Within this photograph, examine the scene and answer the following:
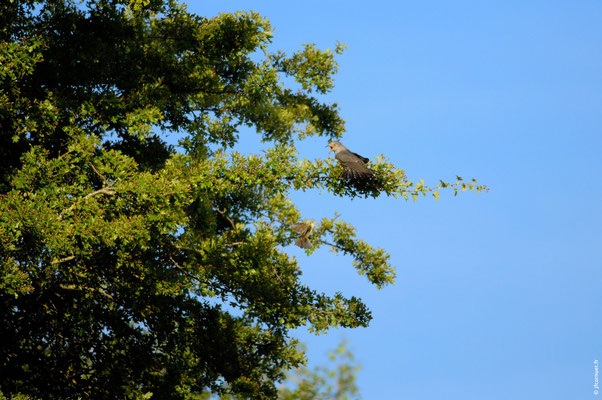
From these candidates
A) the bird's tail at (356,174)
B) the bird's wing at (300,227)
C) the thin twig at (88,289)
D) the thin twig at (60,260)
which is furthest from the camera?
the bird's wing at (300,227)

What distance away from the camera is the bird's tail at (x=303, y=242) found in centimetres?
1443

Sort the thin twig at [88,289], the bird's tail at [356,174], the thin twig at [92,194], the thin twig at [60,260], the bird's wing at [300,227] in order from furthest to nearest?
the bird's wing at [300,227], the thin twig at [88,289], the bird's tail at [356,174], the thin twig at [60,260], the thin twig at [92,194]

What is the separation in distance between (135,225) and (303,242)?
426cm

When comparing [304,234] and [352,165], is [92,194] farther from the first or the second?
[352,165]

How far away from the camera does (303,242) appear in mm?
A: 14461

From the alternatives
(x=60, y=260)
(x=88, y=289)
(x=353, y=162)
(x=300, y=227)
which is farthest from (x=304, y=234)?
(x=60, y=260)

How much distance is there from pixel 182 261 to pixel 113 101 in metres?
3.85

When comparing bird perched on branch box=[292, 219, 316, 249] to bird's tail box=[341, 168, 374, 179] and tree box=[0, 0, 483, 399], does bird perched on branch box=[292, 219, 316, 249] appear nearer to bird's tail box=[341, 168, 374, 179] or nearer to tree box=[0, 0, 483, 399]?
tree box=[0, 0, 483, 399]

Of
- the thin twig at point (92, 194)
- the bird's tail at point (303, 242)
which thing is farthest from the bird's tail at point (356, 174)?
the thin twig at point (92, 194)

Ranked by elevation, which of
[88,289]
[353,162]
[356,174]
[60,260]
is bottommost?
[60,260]

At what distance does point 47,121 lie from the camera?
13.2 metres

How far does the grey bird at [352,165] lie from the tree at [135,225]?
33 cm

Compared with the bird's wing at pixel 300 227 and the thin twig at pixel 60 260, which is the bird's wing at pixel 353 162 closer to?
the bird's wing at pixel 300 227

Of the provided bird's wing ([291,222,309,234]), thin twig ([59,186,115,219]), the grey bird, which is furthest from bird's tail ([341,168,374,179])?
thin twig ([59,186,115,219])
